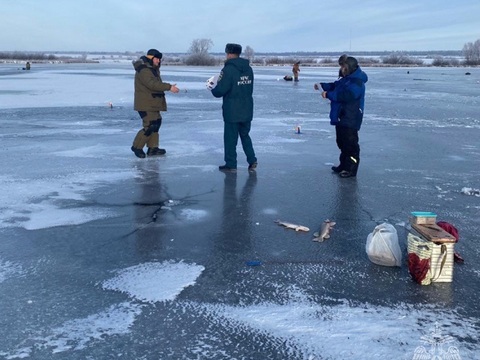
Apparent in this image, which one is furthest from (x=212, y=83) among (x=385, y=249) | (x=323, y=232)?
(x=385, y=249)

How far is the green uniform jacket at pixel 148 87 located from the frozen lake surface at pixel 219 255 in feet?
3.41

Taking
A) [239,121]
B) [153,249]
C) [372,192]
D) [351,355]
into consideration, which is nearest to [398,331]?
[351,355]

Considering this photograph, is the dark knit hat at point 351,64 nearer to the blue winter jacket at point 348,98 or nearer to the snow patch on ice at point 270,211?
the blue winter jacket at point 348,98

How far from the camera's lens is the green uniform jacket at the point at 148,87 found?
9664 mm

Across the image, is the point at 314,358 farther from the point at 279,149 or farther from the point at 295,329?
the point at 279,149

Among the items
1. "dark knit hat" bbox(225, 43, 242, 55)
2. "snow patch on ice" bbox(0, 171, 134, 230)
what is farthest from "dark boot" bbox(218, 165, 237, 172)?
"dark knit hat" bbox(225, 43, 242, 55)

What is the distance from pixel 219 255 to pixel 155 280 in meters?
0.84

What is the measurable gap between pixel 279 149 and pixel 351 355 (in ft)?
25.8

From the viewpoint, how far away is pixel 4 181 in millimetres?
8023

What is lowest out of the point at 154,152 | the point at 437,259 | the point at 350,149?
the point at 437,259

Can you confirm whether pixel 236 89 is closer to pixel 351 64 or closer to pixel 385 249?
pixel 351 64

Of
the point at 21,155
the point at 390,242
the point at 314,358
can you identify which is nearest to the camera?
the point at 314,358

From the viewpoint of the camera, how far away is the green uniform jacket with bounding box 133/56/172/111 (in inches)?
380

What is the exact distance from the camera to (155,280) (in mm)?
4602
